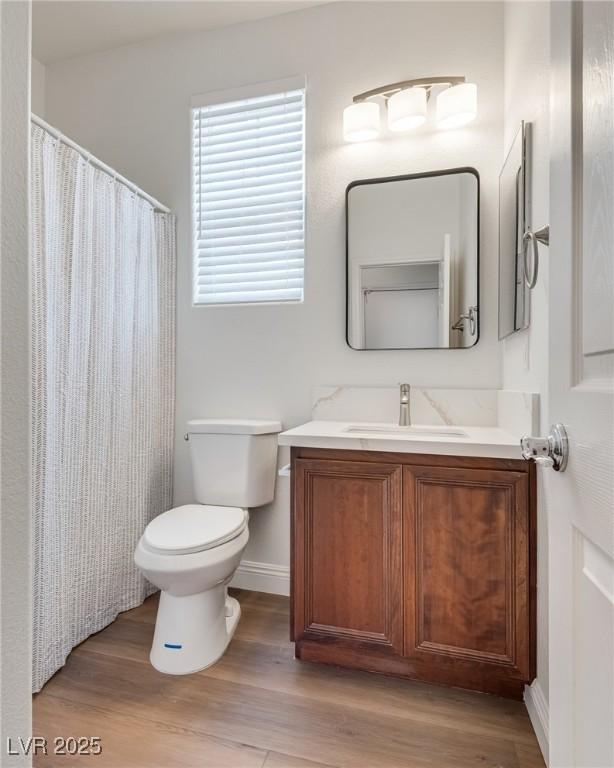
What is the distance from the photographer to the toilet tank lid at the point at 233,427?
2041mm

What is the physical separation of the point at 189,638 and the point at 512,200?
200 cm

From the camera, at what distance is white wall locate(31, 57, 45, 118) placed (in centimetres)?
252

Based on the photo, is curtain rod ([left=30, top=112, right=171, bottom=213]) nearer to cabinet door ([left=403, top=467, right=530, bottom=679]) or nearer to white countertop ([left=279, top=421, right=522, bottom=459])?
white countertop ([left=279, top=421, right=522, bottom=459])

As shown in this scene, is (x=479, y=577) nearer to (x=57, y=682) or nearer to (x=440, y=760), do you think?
(x=440, y=760)

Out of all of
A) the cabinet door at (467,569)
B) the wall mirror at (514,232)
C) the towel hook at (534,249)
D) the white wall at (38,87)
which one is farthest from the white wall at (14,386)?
the white wall at (38,87)

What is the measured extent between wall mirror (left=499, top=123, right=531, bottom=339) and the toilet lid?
51.5 inches

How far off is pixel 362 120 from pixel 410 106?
0.22m

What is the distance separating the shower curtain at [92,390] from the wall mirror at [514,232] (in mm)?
1615

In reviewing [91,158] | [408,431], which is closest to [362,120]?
[91,158]

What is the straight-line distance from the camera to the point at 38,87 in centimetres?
255

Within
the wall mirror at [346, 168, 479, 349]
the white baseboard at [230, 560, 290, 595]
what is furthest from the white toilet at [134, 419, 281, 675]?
the wall mirror at [346, 168, 479, 349]

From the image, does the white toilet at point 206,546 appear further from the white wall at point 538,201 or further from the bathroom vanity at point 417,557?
the white wall at point 538,201

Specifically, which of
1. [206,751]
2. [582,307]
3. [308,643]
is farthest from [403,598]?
[582,307]

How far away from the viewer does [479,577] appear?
142 cm
